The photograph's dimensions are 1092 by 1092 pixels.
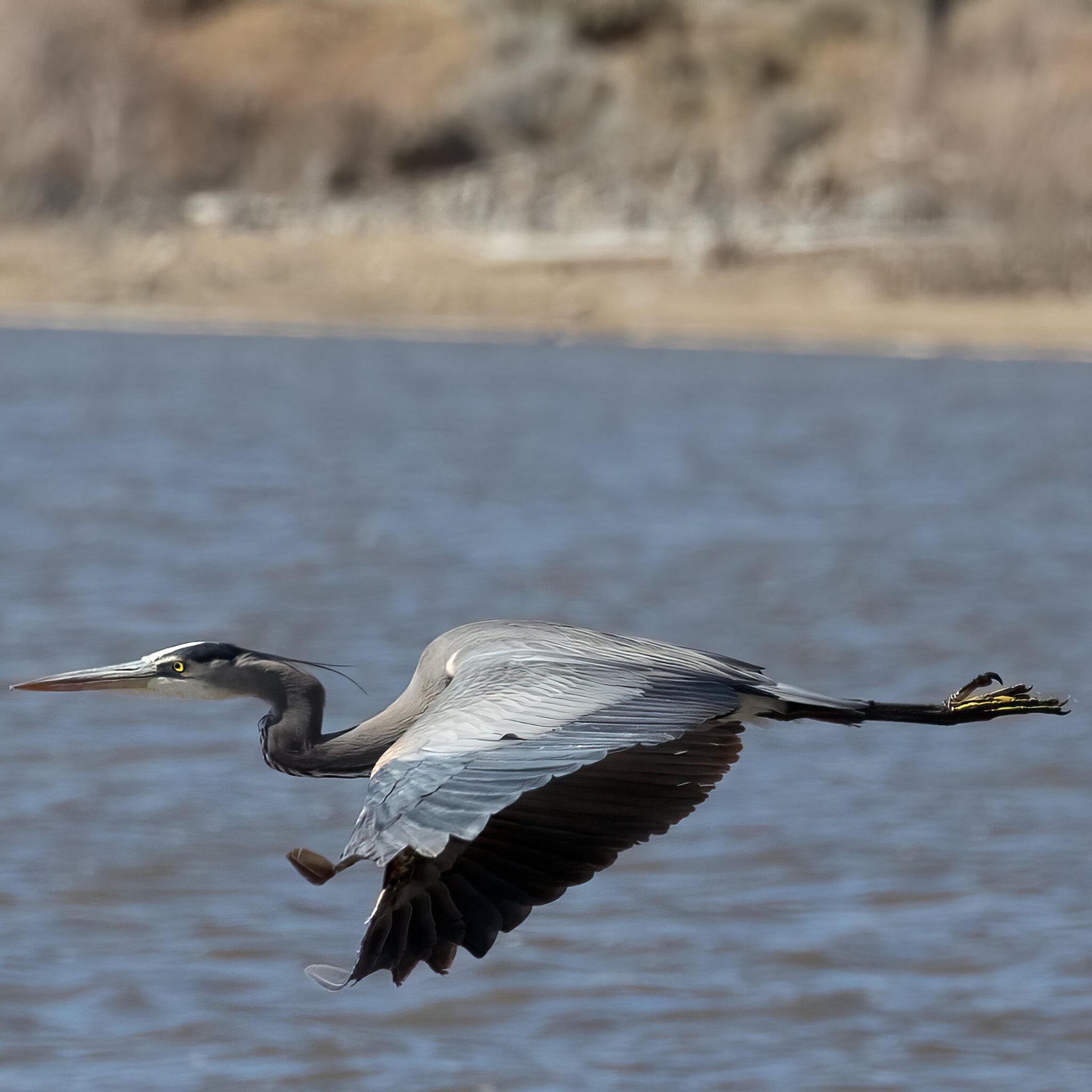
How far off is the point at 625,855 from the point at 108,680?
3377 millimetres

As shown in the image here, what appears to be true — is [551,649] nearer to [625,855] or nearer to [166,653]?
[166,653]

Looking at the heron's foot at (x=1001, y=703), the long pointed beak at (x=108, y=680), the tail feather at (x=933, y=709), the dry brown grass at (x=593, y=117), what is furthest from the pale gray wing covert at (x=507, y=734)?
the dry brown grass at (x=593, y=117)

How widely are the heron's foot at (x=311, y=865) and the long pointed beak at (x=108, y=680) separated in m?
1.24

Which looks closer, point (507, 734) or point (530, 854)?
point (507, 734)

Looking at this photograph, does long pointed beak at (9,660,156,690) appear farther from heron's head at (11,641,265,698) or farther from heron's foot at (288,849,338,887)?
heron's foot at (288,849,338,887)

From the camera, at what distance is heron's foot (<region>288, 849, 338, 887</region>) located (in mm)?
4254

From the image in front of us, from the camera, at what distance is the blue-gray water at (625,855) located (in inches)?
266

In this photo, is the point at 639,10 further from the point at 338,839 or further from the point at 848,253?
the point at 338,839

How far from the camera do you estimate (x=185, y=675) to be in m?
5.46

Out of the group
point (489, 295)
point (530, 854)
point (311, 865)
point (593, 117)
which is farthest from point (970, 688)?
point (593, 117)

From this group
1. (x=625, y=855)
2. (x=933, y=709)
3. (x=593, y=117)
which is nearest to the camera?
(x=933, y=709)

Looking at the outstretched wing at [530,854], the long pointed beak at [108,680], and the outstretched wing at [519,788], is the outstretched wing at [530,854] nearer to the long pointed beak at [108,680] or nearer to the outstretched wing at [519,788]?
the outstretched wing at [519,788]

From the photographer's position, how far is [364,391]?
30375 mm

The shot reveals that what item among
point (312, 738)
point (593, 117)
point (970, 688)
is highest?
point (593, 117)
